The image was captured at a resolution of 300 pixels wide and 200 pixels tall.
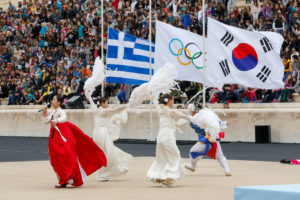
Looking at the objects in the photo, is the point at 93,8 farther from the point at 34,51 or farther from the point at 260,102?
the point at 260,102

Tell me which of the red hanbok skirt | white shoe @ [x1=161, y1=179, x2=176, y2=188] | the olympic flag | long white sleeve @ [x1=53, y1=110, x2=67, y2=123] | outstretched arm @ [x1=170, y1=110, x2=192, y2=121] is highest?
the olympic flag

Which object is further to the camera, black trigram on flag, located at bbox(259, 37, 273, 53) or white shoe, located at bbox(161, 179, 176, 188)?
black trigram on flag, located at bbox(259, 37, 273, 53)

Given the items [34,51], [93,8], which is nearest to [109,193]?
[93,8]

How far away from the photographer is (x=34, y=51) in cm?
4059

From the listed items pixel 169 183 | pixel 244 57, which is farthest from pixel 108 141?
pixel 244 57

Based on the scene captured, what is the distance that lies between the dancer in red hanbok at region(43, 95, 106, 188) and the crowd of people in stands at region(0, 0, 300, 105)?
355 inches

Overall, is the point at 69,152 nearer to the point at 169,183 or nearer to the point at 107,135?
the point at 107,135

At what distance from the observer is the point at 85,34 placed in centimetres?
3716

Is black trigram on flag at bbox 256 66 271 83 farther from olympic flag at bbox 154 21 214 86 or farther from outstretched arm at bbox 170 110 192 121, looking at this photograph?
outstretched arm at bbox 170 110 192 121

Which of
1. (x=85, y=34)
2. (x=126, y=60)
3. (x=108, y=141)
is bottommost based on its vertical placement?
(x=108, y=141)

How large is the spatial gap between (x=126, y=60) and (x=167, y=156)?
14119 mm

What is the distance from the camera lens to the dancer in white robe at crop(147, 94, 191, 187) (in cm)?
1313

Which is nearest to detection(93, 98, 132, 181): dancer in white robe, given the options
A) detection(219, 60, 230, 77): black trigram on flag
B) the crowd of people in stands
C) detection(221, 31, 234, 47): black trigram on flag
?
the crowd of people in stands

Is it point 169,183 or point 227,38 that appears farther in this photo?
point 227,38
